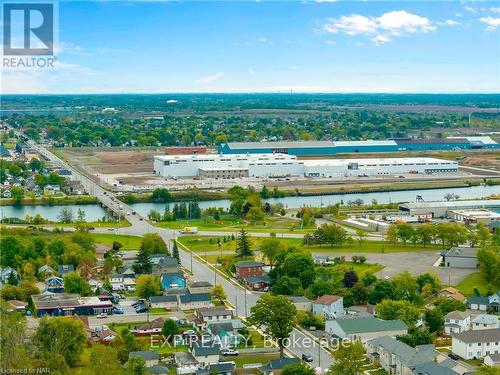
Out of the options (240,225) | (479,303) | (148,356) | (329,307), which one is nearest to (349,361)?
(148,356)

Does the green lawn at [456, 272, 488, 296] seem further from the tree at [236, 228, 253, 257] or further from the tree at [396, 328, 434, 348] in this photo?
the tree at [236, 228, 253, 257]

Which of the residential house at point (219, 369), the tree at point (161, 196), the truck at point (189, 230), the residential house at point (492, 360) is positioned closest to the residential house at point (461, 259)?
the residential house at point (492, 360)

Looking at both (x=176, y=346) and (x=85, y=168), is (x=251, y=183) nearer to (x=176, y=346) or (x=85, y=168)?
(x=85, y=168)

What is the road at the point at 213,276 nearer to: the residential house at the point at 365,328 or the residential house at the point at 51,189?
the residential house at the point at 365,328

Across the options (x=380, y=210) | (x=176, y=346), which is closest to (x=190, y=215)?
(x=380, y=210)

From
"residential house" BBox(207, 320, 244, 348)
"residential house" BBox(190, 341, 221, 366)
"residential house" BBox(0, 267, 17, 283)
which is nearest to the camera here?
"residential house" BBox(190, 341, 221, 366)

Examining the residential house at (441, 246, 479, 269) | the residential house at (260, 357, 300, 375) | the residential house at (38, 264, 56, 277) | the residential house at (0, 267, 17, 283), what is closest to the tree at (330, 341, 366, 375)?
the residential house at (260, 357, 300, 375)
